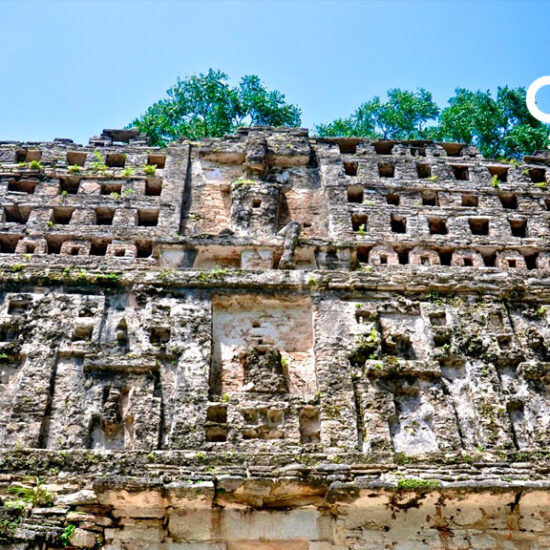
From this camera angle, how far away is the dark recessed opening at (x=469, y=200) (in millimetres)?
15984

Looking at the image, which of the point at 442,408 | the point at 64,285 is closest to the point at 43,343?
the point at 64,285

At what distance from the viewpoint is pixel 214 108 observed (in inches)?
900

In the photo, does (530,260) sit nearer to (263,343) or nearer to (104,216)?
(263,343)

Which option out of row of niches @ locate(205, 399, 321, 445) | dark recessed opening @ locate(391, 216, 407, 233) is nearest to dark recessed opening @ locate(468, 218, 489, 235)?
dark recessed opening @ locate(391, 216, 407, 233)

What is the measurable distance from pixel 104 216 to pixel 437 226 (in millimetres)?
6130

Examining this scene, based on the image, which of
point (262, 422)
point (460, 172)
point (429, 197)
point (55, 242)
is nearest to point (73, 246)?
point (55, 242)

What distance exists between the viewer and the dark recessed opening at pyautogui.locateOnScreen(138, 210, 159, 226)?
49.9 feet

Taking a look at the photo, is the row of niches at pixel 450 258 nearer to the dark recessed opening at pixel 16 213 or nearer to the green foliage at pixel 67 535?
the dark recessed opening at pixel 16 213

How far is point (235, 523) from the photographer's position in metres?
10.7

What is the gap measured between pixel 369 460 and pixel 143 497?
3.01 metres

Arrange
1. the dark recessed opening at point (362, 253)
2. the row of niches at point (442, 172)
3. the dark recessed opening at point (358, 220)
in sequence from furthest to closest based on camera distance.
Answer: the row of niches at point (442, 172)
the dark recessed opening at point (358, 220)
the dark recessed opening at point (362, 253)

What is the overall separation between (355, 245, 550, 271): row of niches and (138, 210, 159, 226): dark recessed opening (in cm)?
371

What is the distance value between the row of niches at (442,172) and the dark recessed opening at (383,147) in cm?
52

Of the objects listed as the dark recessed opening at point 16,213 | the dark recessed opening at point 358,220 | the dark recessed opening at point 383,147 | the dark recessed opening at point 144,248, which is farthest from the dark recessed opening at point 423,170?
the dark recessed opening at point 16,213
